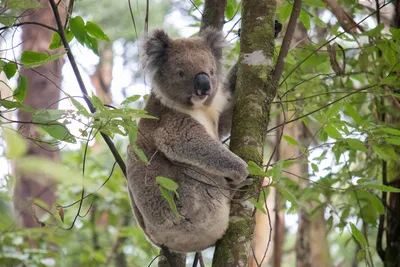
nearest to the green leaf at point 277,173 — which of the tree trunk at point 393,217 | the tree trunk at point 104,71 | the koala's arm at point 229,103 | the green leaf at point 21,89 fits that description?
the green leaf at point 21,89

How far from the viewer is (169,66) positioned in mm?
3971

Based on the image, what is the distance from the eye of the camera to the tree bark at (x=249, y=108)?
2684mm

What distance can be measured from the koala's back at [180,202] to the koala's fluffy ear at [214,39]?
621 millimetres

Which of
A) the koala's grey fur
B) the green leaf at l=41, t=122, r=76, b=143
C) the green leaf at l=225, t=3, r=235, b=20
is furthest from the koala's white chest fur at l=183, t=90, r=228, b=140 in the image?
the green leaf at l=41, t=122, r=76, b=143

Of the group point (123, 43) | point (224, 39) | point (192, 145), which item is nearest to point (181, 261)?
point (192, 145)

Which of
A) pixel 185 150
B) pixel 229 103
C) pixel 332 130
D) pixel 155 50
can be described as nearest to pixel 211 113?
pixel 229 103

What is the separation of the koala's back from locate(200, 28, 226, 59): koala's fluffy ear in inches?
24.4

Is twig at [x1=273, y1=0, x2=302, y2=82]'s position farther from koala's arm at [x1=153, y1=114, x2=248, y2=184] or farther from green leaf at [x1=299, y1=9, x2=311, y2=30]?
koala's arm at [x1=153, y1=114, x2=248, y2=184]

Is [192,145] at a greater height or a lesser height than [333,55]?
lesser

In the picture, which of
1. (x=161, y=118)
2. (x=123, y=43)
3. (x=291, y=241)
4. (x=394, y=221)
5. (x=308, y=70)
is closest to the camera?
(x=161, y=118)

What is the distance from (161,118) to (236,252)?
1562 millimetres

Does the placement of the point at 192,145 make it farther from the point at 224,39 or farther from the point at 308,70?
the point at 308,70

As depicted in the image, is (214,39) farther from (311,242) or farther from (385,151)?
(311,242)

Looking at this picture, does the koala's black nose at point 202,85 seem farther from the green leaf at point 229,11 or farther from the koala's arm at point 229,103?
the green leaf at point 229,11
